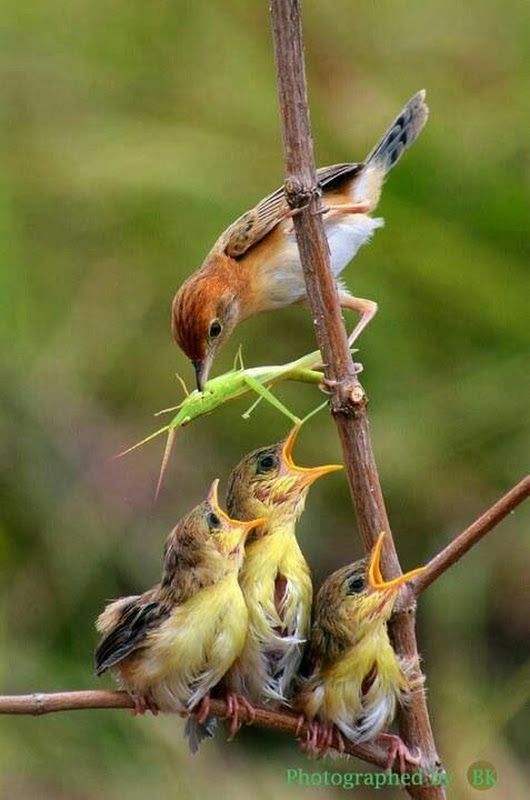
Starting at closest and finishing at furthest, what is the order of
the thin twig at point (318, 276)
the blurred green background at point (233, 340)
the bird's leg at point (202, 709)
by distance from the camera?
the thin twig at point (318, 276), the bird's leg at point (202, 709), the blurred green background at point (233, 340)

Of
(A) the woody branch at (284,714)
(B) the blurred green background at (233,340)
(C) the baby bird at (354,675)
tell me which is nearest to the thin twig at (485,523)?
(A) the woody branch at (284,714)

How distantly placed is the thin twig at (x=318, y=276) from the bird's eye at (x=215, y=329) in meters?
0.82

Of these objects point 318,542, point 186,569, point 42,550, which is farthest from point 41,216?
point 186,569

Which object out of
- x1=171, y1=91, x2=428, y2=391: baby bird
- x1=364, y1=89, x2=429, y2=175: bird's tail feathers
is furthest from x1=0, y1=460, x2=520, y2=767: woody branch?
x1=364, y1=89, x2=429, y2=175: bird's tail feathers

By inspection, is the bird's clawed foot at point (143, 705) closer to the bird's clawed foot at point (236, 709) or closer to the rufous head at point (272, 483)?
the bird's clawed foot at point (236, 709)

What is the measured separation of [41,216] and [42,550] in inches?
49.7

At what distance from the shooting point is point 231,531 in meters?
2.51

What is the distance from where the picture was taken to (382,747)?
2.20 m

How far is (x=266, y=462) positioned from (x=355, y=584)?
0.27 metres

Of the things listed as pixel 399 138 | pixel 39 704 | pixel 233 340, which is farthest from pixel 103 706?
pixel 233 340

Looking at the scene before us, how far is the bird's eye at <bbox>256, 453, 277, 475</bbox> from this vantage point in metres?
2.39

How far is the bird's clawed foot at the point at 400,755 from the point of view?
2000 millimetres

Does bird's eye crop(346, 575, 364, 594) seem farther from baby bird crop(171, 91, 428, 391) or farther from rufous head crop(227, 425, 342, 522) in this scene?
baby bird crop(171, 91, 428, 391)

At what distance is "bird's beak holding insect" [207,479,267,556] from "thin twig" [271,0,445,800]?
0.46m
